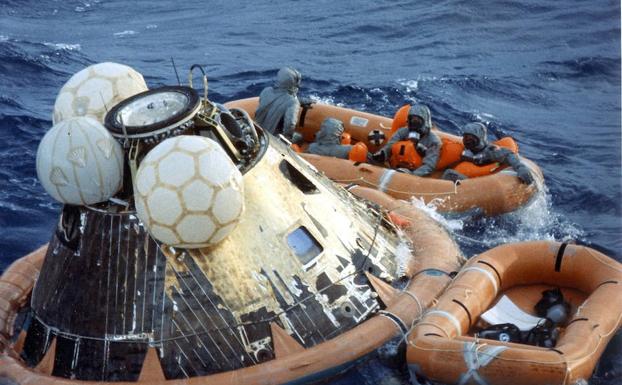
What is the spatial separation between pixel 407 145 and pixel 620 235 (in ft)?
11.4

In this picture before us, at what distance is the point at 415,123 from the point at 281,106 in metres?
2.10

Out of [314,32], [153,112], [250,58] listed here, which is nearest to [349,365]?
[153,112]

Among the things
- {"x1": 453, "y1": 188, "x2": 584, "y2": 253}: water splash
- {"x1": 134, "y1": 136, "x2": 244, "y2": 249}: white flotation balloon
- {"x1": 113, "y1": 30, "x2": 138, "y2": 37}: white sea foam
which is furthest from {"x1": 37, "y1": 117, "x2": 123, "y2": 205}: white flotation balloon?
{"x1": 113, "y1": 30, "x2": 138, "y2": 37}: white sea foam

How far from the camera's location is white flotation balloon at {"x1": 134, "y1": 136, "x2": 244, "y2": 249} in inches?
271

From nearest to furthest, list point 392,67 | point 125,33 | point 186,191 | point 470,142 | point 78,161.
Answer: point 186,191, point 78,161, point 470,142, point 392,67, point 125,33

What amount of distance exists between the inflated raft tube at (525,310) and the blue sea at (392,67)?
855mm

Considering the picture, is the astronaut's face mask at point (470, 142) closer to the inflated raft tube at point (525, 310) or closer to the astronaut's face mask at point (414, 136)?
the astronaut's face mask at point (414, 136)

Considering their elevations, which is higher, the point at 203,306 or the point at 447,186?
the point at 203,306

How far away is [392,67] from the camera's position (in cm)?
2091

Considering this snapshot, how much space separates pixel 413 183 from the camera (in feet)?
39.8

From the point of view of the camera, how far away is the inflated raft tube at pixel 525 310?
7.30 meters

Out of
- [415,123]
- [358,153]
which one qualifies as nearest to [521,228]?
[415,123]

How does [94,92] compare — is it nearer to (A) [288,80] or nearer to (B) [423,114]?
(A) [288,80]

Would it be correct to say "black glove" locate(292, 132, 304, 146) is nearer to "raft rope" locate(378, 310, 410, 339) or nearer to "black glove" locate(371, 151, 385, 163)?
"black glove" locate(371, 151, 385, 163)
